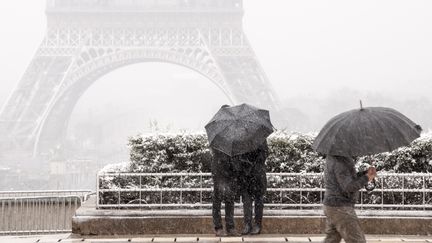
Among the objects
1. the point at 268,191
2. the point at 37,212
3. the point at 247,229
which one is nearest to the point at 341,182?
the point at 247,229

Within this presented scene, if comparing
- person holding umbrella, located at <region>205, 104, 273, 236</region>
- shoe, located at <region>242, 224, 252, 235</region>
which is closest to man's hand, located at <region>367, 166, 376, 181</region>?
person holding umbrella, located at <region>205, 104, 273, 236</region>

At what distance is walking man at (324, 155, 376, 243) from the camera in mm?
5312

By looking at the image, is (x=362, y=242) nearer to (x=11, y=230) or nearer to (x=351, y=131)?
(x=351, y=131)

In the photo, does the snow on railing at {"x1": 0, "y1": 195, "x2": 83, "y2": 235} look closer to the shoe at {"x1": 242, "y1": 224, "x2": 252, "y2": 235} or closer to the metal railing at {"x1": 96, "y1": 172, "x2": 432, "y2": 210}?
the metal railing at {"x1": 96, "y1": 172, "x2": 432, "y2": 210}

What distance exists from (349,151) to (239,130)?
7.08 ft

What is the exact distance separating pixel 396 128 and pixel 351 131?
421mm

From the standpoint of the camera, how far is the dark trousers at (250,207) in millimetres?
7488

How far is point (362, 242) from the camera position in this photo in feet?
17.4

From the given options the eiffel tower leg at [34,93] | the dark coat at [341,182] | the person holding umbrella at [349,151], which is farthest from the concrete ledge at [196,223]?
the eiffel tower leg at [34,93]

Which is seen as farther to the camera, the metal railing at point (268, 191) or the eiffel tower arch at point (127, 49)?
the eiffel tower arch at point (127, 49)

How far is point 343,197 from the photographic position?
5383 millimetres

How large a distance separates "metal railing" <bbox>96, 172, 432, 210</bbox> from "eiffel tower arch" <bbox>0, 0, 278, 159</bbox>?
36.1 meters

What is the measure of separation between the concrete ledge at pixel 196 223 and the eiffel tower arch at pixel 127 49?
120 feet

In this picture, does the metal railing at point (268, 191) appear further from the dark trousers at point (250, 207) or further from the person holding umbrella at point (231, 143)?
the person holding umbrella at point (231, 143)
